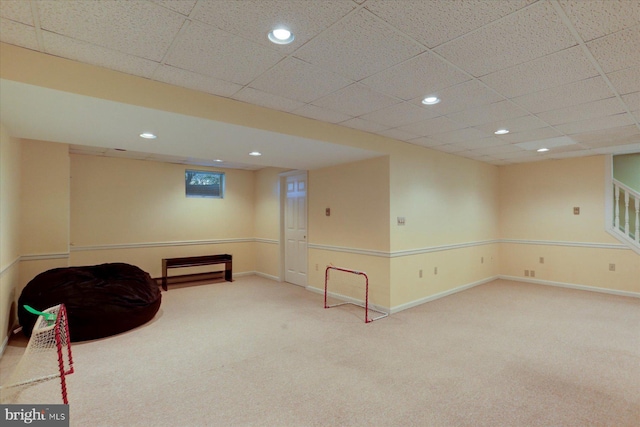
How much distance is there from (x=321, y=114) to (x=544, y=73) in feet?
6.62

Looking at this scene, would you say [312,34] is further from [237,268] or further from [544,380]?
[237,268]

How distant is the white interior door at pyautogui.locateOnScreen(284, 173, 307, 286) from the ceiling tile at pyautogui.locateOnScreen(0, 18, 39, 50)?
444cm

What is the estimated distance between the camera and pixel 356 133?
411cm

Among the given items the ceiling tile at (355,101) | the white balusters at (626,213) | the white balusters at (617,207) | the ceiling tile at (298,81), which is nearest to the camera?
the ceiling tile at (298,81)

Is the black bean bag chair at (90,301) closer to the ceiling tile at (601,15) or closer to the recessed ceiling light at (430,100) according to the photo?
the recessed ceiling light at (430,100)

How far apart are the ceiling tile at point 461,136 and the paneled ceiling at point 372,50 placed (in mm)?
655

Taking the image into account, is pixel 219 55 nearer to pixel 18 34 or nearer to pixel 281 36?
pixel 281 36

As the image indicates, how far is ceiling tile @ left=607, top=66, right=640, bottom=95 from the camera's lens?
2.44 metres

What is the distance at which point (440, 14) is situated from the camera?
176 cm

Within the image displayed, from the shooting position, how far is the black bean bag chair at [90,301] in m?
3.49

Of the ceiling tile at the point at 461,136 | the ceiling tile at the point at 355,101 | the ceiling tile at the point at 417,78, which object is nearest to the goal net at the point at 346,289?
the ceiling tile at the point at 461,136

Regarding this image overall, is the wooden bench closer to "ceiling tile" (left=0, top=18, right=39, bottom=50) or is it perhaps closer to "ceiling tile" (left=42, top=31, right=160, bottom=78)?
"ceiling tile" (left=42, top=31, right=160, bottom=78)

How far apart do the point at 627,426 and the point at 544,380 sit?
61 cm

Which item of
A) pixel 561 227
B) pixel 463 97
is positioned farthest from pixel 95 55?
pixel 561 227
